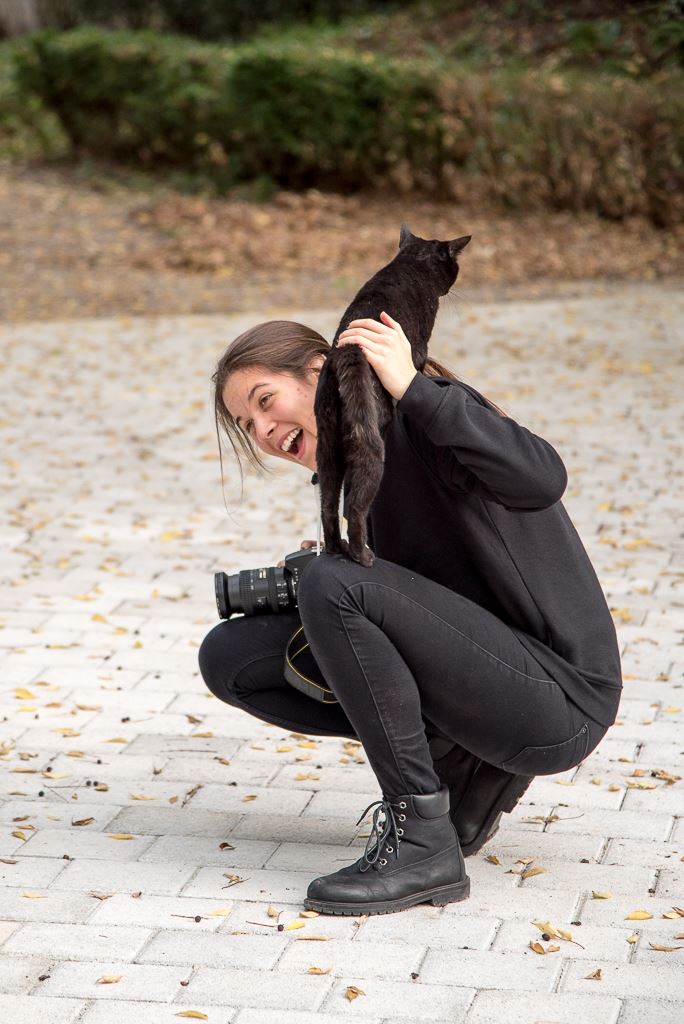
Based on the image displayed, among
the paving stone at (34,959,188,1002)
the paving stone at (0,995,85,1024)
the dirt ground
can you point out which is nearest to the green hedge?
the dirt ground

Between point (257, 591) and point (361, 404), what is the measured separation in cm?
75

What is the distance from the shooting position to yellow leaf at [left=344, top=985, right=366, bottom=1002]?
2.58 metres

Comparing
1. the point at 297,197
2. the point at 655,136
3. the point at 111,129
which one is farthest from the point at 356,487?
the point at 111,129

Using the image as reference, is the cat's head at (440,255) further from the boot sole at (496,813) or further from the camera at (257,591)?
the boot sole at (496,813)

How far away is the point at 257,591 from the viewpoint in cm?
320

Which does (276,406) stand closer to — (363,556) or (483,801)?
(363,556)

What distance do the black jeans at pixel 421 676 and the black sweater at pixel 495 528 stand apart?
0.25 ft

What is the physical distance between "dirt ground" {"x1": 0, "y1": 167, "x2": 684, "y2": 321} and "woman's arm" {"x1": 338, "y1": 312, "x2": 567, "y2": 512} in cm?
895

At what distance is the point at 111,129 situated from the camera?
17359mm

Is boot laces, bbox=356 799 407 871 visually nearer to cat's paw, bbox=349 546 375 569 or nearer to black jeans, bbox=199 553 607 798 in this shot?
black jeans, bbox=199 553 607 798

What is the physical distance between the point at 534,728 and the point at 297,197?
1256 centimetres

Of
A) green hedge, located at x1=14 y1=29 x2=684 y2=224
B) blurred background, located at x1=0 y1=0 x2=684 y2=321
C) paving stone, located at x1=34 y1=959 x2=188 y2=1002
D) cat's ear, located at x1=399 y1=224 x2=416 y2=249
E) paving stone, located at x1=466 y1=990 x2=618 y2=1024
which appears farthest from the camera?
green hedge, located at x1=14 y1=29 x2=684 y2=224

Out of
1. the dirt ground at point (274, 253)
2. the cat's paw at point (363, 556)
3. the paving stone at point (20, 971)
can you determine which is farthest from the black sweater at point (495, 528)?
the dirt ground at point (274, 253)

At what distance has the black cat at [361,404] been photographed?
8.56ft
